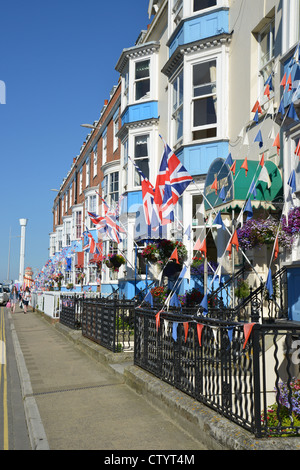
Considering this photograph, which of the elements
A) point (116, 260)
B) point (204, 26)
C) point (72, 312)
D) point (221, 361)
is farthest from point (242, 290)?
point (116, 260)

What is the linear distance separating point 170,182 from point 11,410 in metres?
4.96

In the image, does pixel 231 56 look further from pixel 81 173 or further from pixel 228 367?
pixel 81 173

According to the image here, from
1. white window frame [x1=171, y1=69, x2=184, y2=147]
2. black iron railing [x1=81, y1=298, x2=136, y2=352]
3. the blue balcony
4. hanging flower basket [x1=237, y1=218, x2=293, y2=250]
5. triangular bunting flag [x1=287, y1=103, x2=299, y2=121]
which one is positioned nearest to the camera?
triangular bunting flag [x1=287, y1=103, x2=299, y2=121]

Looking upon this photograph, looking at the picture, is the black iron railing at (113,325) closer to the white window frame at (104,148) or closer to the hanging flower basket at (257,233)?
the hanging flower basket at (257,233)

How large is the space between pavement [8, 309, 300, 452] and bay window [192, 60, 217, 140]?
780 cm

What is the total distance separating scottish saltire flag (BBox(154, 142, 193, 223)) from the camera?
359 inches

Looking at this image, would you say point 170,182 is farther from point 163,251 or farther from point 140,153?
point 140,153

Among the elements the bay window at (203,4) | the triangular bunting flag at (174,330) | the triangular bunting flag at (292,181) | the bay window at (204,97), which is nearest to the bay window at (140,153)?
the bay window at (204,97)

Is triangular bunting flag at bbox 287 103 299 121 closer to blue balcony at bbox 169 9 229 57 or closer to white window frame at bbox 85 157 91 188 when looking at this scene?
blue balcony at bbox 169 9 229 57

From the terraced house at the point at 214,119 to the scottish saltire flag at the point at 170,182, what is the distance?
41 cm

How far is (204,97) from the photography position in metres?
14.2

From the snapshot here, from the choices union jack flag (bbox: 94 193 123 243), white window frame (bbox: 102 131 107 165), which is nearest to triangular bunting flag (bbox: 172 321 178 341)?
union jack flag (bbox: 94 193 123 243)
